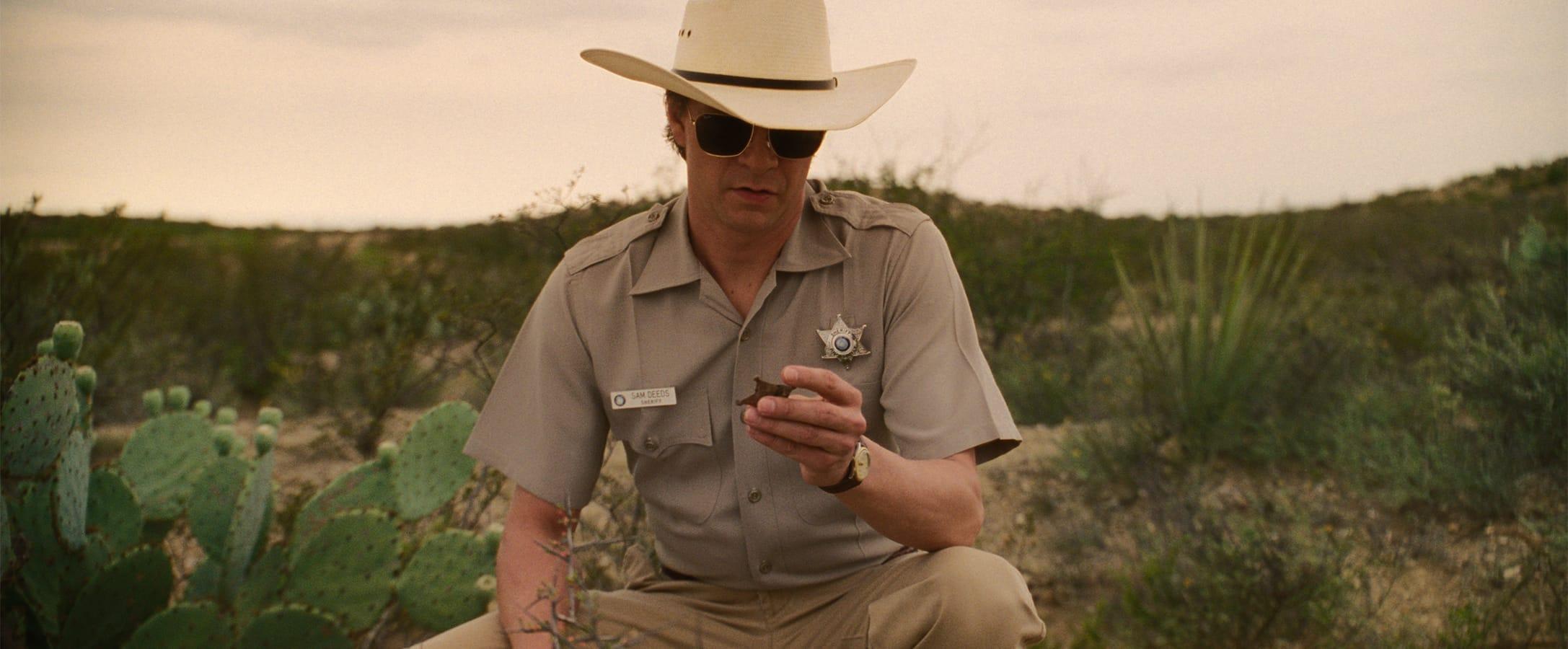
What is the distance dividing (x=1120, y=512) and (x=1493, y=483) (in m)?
1.48

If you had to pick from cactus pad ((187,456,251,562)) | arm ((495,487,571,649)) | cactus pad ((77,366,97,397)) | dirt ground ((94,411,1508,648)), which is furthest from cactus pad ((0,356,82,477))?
arm ((495,487,571,649))

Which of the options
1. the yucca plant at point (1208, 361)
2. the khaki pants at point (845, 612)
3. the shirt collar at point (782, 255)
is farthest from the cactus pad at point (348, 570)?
the yucca plant at point (1208, 361)

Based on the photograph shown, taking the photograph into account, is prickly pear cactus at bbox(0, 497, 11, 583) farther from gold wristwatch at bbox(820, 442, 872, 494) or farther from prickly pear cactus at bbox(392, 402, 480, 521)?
gold wristwatch at bbox(820, 442, 872, 494)

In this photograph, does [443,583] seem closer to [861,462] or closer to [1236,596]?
[861,462]

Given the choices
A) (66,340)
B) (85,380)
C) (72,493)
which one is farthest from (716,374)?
(85,380)

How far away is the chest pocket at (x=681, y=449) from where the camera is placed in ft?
8.30

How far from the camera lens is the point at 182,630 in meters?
2.95

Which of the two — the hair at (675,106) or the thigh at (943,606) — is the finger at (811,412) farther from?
the hair at (675,106)

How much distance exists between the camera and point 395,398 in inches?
267

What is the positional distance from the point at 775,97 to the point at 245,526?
6.31 feet

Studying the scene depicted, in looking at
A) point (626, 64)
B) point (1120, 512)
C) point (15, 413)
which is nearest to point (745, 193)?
point (626, 64)

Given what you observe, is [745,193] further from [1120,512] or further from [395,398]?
[395,398]

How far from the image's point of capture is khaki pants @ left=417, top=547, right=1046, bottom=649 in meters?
2.21

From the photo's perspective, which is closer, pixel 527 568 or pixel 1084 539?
pixel 527 568
